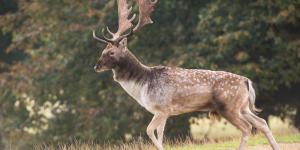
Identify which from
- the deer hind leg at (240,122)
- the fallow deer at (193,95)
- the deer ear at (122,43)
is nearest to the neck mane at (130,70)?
the fallow deer at (193,95)

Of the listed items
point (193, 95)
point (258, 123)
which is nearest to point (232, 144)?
point (258, 123)

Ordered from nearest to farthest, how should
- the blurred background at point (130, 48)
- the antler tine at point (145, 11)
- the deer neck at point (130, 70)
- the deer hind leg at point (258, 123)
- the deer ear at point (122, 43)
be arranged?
the deer hind leg at point (258, 123) → the deer neck at point (130, 70) → the deer ear at point (122, 43) → the antler tine at point (145, 11) → the blurred background at point (130, 48)

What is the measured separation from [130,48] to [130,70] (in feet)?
Answer: 28.2

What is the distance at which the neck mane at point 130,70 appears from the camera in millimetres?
12747

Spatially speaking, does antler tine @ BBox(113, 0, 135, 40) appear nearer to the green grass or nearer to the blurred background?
the green grass

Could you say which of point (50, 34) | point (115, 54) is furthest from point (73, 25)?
point (115, 54)

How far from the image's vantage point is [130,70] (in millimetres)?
12852

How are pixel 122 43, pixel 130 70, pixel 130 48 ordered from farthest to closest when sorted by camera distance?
1. pixel 130 48
2. pixel 122 43
3. pixel 130 70

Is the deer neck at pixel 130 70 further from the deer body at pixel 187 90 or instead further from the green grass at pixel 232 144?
the green grass at pixel 232 144

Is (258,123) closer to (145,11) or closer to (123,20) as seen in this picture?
(145,11)

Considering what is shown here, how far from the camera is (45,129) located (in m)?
25.2

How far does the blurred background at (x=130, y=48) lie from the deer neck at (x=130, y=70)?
21.3 feet

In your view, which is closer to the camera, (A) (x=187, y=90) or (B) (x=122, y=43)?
(A) (x=187, y=90)

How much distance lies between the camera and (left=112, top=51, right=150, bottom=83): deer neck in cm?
1274
